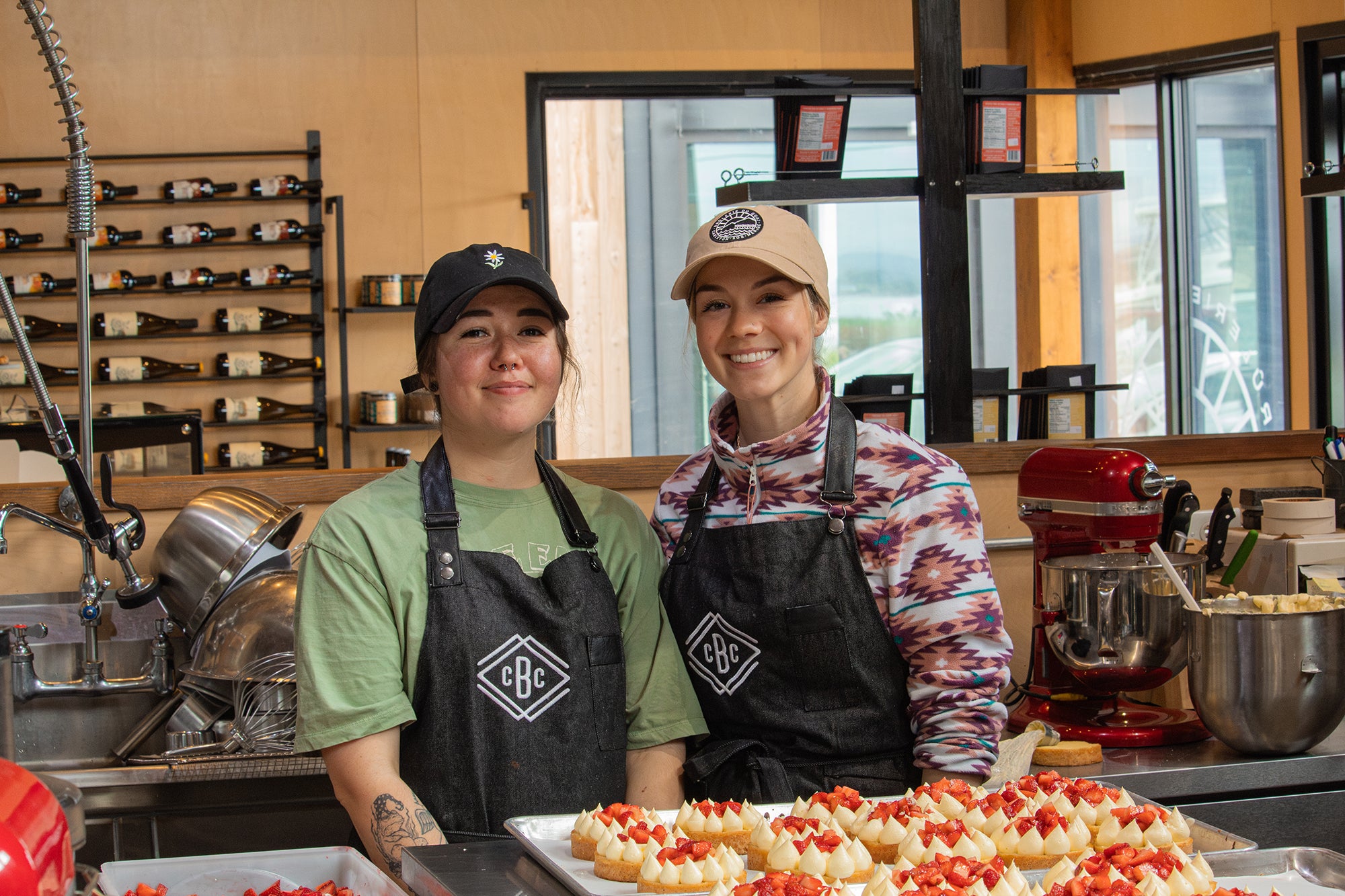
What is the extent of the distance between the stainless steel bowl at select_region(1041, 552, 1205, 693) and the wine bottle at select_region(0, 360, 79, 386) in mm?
5252

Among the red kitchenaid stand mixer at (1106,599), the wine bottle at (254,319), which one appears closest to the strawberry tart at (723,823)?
the red kitchenaid stand mixer at (1106,599)

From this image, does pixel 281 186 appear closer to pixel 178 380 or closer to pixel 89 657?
pixel 178 380

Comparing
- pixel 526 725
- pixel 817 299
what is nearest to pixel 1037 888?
pixel 526 725

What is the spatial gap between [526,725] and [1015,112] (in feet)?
7.35

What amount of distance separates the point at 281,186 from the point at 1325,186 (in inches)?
182

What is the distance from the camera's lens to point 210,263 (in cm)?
618

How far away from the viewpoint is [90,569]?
7.90ft

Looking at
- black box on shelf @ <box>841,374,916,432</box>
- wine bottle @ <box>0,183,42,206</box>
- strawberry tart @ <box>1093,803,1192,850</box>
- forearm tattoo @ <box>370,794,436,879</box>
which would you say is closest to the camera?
strawberry tart @ <box>1093,803,1192,850</box>

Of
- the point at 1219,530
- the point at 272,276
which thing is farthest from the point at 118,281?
the point at 1219,530

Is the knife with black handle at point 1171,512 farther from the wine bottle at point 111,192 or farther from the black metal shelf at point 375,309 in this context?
the wine bottle at point 111,192

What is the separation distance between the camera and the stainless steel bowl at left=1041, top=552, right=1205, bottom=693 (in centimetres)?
212

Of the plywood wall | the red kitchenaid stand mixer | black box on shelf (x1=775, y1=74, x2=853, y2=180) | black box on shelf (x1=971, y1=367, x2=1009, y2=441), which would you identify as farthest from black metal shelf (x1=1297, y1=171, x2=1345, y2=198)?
the plywood wall

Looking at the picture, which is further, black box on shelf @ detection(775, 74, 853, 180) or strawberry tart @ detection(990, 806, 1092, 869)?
black box on shelf @ detection(775, 74, 853, 180)

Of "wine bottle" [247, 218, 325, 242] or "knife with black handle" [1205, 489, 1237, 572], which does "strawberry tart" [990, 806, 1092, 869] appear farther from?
"wine bottle" [247, 218, 325, 242]
